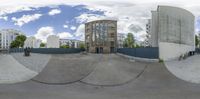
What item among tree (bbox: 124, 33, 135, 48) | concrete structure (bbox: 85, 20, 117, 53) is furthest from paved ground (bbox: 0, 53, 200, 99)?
tree (bbox: 124, 33, 135, 48)

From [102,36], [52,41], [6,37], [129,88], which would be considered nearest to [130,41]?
[102,36]

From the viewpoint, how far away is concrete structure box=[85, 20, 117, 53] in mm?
58531

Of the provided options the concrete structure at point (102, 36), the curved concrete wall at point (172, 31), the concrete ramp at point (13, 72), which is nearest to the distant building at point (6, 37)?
the concrete structure at point (102, 36)

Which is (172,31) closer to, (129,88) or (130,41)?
(129,88)

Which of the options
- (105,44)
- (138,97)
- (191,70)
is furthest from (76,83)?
(105,44)

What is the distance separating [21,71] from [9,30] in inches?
5348

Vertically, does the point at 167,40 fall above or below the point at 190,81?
above

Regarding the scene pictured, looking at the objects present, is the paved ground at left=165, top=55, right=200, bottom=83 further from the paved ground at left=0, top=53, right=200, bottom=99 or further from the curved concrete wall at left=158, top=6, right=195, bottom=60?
the curved concrete wall at left=158, top=6, right=195, bottom=60

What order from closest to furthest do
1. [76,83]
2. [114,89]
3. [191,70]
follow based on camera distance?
[114,89]
[76,83]
[191,70]

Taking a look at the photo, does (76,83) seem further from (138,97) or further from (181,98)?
(181,98)

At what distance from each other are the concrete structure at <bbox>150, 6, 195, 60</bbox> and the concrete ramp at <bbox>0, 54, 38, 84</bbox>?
16.0 meters

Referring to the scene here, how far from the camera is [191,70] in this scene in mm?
24375

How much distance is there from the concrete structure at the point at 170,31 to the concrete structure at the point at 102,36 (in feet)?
82.1

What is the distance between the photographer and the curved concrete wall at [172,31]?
30.0 m
